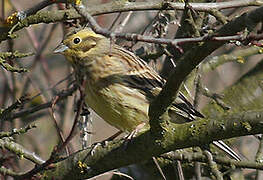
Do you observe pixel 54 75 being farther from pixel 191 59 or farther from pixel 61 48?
pixel 191 59

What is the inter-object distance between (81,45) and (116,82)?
395 mm

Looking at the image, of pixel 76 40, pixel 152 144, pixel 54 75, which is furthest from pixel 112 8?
pixel 54 75

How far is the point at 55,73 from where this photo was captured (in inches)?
287

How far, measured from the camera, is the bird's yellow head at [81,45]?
4.24 meters

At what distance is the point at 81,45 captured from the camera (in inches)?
170

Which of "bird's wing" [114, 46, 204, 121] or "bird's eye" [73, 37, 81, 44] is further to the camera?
"bird's eye" [73, 37, 81, 44]

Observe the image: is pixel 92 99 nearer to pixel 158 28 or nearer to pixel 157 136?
pixel 158 28

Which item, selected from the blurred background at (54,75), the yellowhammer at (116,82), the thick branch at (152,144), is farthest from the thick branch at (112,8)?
the blurred background at (54,75)

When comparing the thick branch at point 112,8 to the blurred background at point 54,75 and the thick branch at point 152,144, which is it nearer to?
the thick branch at point 152,144

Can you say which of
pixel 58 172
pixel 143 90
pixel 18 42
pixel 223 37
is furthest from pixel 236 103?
pixel 18 42

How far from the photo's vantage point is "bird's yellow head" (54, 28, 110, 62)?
13.9ft

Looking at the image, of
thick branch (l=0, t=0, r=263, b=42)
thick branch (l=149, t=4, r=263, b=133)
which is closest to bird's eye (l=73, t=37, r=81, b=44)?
thick branch (l=0, t=0, r=263, b=42)

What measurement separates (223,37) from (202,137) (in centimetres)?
69

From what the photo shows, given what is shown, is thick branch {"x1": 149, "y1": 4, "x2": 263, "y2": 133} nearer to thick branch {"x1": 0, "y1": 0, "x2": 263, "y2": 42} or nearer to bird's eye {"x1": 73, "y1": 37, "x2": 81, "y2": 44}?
thick branch {"x1": 0, "y1": 0, "x2": 263, "y2": 42}
